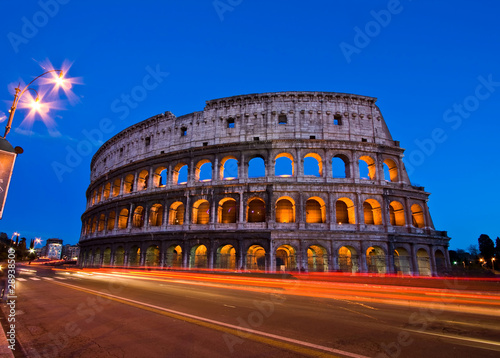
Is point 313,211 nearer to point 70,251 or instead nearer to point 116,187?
point 116,187

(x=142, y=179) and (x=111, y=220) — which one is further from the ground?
(x=142, y=179)

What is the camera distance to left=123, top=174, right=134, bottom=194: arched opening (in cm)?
3519

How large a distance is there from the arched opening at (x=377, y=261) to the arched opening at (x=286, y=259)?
6731 millimetres

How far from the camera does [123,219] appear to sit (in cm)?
3406

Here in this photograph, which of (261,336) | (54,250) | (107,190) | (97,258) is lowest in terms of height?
Result: (261,336)

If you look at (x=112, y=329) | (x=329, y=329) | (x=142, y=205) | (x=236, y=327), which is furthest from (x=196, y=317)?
(x=142, y=205)

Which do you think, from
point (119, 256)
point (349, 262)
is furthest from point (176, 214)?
point (349, 262)

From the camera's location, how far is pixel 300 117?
28.1m

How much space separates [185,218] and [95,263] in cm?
1736

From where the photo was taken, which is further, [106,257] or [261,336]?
[106,257]

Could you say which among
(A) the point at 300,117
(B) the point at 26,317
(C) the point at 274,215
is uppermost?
(A) the point at 300,117

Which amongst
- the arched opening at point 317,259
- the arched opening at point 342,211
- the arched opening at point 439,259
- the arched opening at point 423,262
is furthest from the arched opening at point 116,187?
the arched opening at point 439,259

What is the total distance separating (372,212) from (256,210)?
462 inches

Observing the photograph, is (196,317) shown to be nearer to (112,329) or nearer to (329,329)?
(112,329)
